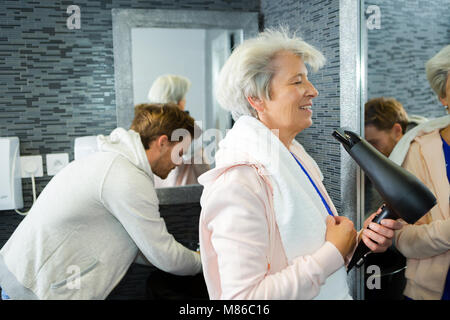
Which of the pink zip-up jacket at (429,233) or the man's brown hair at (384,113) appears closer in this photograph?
the pink zip-up jacket at (429,233)

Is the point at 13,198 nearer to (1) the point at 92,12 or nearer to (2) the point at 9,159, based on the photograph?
(2) the point at 9,159

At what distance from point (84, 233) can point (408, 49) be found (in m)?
1.10

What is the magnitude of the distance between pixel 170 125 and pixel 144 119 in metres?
0.10

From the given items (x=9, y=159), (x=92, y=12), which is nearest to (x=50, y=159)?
(x=9, y=159)

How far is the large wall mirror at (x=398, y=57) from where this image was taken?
0.95 metres

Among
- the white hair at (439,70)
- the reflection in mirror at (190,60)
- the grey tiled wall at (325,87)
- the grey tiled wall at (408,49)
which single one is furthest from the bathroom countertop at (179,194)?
the white hair at (439,70)

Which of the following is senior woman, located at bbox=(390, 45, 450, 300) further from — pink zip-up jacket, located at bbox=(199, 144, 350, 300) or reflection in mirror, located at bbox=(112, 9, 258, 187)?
reflection in mirror, located at bbox=(112, 9, 258, 187)

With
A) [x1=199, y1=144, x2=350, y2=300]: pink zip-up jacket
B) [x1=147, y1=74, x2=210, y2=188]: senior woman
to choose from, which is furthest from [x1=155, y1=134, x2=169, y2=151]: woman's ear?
[x1=199, y1=144, x2=350, y2=300]: pink zip-up jacket

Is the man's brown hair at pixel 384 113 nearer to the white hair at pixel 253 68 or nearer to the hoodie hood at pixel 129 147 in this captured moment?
the white hair at pixel 253 68

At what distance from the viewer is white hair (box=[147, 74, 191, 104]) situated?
1.75 m

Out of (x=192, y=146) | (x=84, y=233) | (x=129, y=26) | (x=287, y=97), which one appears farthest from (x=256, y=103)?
(x=129, y=26)

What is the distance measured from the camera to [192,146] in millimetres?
1780

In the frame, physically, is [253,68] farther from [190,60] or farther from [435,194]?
[190,60]

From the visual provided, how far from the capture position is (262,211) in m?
0.83
